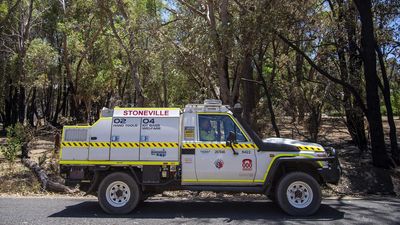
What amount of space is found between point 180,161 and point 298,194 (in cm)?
253

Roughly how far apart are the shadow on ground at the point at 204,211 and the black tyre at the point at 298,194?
0.19 metres

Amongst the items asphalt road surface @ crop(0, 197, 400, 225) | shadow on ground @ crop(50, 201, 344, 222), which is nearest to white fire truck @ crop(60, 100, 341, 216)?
shadow on ground @ crop(50, 201, 344, 222)

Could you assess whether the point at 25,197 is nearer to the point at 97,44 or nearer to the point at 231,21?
the point at 231,21

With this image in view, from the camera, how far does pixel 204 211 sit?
10.5m

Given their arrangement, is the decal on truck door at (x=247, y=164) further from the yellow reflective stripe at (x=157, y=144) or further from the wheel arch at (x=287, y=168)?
the yellow reflective stripe at (x=157, y=144)

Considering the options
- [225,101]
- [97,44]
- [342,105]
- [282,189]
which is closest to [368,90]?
[342,105]

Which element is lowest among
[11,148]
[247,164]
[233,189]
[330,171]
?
[233,189]

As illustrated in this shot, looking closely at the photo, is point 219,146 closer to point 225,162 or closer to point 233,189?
point 225,162

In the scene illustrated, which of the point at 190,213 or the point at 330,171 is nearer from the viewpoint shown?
the point at 330,171

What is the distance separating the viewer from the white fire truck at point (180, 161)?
10.0 meters

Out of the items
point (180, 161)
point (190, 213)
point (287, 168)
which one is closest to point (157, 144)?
point (180, 161)

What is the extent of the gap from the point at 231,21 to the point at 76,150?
7559mm

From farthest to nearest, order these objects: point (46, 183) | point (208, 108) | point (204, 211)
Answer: point (46, 183) < point (204, 211) < point (208, 108)

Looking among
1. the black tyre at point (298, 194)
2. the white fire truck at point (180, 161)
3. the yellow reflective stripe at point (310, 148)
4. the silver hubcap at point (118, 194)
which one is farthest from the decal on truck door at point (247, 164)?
the silver hubcap at point (118, 194)
